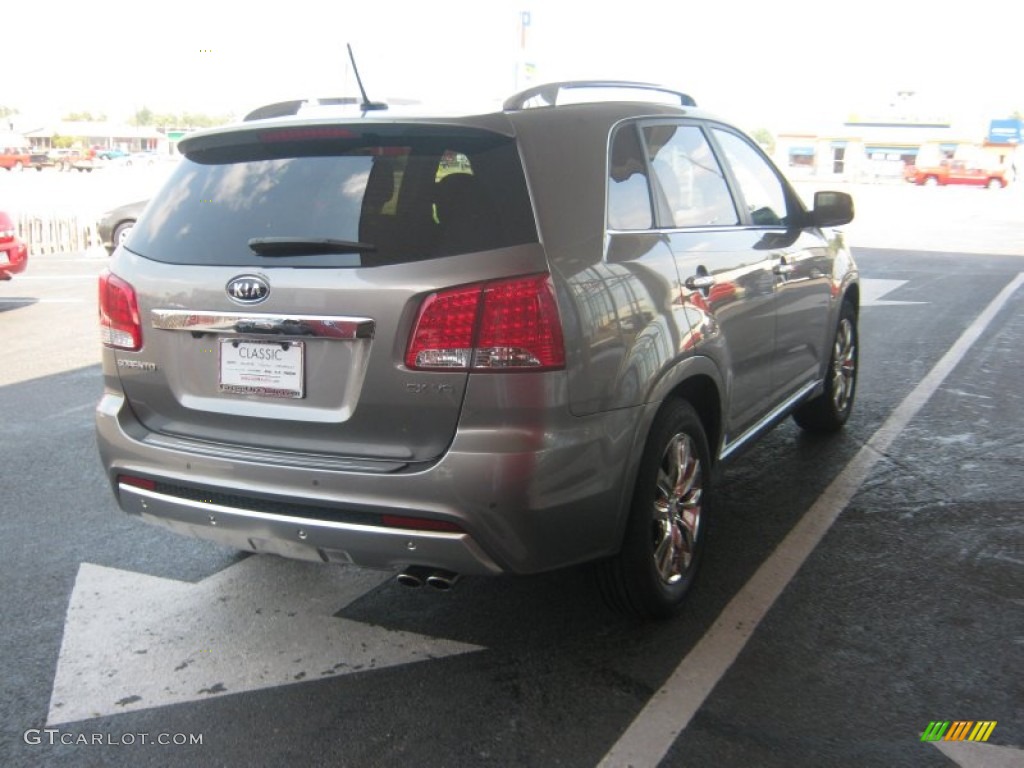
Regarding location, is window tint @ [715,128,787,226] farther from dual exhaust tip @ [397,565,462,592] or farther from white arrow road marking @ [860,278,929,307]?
white arrow road marking @ [860,278,929,307]

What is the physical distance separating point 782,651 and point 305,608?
5.73ft

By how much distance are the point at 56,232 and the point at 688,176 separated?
60.4 feet

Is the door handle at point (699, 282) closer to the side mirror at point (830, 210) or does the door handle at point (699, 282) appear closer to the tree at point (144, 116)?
Result: the side mirror at point (830, 210)

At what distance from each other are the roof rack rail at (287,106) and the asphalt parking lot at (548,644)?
71.7 inches

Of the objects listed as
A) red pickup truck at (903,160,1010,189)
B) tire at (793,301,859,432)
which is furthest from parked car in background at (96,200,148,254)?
red pickup truck at (903,160,1010,189)

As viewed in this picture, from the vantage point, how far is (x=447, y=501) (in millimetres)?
2807

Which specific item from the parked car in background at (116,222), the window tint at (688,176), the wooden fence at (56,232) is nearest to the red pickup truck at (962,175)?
the wooden fence at (56,232)

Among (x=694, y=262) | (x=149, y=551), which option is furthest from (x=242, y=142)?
(x=149, y=551)

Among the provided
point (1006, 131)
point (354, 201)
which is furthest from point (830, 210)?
point (1006, 131)

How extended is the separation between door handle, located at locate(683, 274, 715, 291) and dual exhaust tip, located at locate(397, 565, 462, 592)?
132cm

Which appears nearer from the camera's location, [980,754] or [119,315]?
[980,754]

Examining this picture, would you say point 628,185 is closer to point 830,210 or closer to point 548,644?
point 548,644

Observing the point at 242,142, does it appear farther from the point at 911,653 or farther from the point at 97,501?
the point at 911,653

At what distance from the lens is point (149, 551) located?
4.27 m
